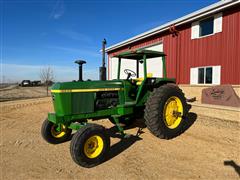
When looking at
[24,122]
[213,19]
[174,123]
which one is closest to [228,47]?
[213,19]

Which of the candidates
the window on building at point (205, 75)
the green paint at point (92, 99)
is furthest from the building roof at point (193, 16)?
the green paint at point (92, 99)

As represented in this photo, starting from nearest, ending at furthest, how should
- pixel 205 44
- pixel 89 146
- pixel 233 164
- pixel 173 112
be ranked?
pixel 233 164
pixel 89 146
pixel 173 112
pixel 205 44

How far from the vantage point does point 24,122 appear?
7152 millimetres

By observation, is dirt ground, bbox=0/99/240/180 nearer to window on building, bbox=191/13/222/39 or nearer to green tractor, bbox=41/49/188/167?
green tractor, bbox=41/49/188/167

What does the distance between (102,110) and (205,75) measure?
20.7 feet

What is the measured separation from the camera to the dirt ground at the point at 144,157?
325 centimetres

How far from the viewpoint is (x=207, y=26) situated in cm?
898

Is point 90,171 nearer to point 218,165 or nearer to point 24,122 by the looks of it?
point 218,165

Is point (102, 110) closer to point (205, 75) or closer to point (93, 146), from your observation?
point (93, 146)

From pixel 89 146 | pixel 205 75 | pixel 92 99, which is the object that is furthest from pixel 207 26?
pixel 89 146

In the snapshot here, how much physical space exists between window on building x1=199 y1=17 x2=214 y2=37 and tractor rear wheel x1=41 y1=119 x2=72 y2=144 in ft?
24.4

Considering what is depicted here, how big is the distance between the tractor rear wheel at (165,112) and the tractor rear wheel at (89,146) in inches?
48.9

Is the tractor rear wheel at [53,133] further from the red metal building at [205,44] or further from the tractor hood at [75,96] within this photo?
the red metal building at [205,44]

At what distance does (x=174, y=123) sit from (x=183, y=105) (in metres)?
0.56
